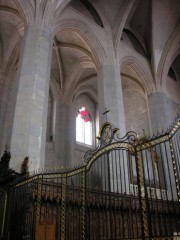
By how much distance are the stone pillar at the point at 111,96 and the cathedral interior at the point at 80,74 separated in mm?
49

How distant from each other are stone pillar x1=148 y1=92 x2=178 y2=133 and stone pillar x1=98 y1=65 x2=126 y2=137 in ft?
12.6

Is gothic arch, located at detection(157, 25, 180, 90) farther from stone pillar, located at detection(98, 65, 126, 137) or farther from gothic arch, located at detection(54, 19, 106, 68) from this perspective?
gothic arch, located at detection(54, 19, 106, 68)

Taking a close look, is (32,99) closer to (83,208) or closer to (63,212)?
(63,212)

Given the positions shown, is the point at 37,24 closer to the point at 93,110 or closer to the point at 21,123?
the point at 21,123

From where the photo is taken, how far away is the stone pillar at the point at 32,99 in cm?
884

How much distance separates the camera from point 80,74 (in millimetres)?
19031

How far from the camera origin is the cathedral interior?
1004 centimetres

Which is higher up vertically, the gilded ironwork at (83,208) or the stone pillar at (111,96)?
the stone pillar at (111,96)

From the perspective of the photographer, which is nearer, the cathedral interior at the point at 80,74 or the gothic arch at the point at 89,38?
the cathedral interior at the point at 80,74

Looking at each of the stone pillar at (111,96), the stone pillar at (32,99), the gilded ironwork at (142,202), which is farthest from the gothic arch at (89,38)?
the gilded ironwork at (142,202)

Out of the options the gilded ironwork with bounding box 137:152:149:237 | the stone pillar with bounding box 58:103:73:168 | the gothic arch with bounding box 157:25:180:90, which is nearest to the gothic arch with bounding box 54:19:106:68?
the stone pillar with bounding box 58:103:73:168

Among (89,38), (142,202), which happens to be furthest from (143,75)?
(142,202)

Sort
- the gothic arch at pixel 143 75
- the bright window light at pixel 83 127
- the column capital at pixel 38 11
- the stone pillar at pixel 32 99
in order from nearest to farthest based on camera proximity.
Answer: the stone pillar at pixel 32 99 < the column capital at pixel 38 11 < the gothic arch at pixel 143 75 < the bright window light at pixel 83 127

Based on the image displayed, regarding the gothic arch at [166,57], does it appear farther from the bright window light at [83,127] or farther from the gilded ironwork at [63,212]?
the gilded ironwork at [63,212]
